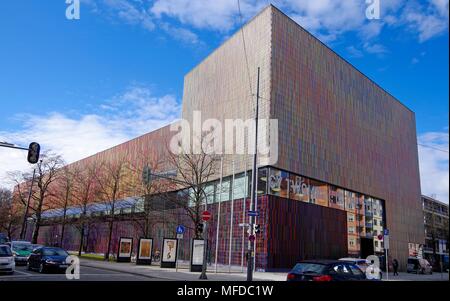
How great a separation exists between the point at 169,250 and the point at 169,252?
167 mm

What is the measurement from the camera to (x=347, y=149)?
4775 centimetres

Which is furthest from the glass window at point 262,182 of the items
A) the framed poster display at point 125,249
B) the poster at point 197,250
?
the framed poster display at point 125,249

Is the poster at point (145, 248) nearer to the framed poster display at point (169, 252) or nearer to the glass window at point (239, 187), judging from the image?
the framed poster display at point (169, 252)

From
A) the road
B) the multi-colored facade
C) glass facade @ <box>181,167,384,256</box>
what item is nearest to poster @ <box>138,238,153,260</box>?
the multi-colored facade

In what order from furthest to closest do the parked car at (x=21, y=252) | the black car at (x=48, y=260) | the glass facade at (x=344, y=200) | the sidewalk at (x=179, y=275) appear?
the glass facade at (x=344, y=200), the parked car at (x=21, y=252), the sidewalk at (x=179, y=275), the black car at (x=48, y=260)

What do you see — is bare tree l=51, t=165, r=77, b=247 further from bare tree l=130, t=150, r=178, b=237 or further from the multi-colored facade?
the multi-colored facade

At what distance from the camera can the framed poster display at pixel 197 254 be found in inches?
1117

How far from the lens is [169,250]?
31547 mm

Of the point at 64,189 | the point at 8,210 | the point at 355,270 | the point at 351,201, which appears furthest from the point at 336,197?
the point at 8,210

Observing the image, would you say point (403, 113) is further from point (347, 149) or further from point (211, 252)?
point (211, 252)

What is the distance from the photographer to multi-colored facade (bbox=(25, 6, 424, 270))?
37.2 metres

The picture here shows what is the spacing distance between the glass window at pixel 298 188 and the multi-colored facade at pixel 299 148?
102 millimetres
